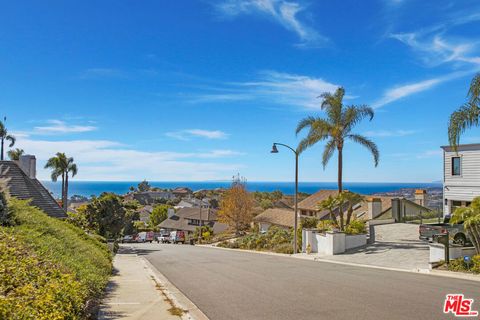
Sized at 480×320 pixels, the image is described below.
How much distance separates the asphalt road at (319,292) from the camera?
10.0 meters

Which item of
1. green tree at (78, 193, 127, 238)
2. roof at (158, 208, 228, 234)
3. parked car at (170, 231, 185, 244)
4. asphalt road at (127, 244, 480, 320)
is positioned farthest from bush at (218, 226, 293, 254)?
roof at (158, 208, 228, 234)

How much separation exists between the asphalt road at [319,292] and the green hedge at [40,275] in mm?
3347

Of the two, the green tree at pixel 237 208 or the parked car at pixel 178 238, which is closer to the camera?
the green tree at pixel 237 208

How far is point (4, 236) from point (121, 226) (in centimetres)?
3138

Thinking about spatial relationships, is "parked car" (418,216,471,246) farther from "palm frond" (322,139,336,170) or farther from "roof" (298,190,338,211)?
"roof" (298,190,338,211)

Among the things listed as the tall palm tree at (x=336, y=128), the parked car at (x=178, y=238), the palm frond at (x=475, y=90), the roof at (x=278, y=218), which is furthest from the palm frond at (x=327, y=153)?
the parked car at (x=178, y=238)

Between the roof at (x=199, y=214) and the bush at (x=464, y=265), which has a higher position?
the bush at (x=464, y=265)

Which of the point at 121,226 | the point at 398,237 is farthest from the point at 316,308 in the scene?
the point at 121,226

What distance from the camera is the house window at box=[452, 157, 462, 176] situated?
2923 centimetres

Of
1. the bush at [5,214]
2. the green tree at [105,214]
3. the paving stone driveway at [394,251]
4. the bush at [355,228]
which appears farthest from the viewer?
the green tree at [105,214]

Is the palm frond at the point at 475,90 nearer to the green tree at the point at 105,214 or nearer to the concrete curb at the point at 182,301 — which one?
the concrete curb at the point at 182,301

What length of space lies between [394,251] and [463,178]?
1044 centimetres

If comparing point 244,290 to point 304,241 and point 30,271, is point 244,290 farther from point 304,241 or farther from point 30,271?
point 304,241

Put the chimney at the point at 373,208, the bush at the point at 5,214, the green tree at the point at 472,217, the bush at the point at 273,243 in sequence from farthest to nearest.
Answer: the chimney at the point at 373,208, the bush at the point at 273,243, the green tree at the point at 472,217, the bush at the point at 5,214
